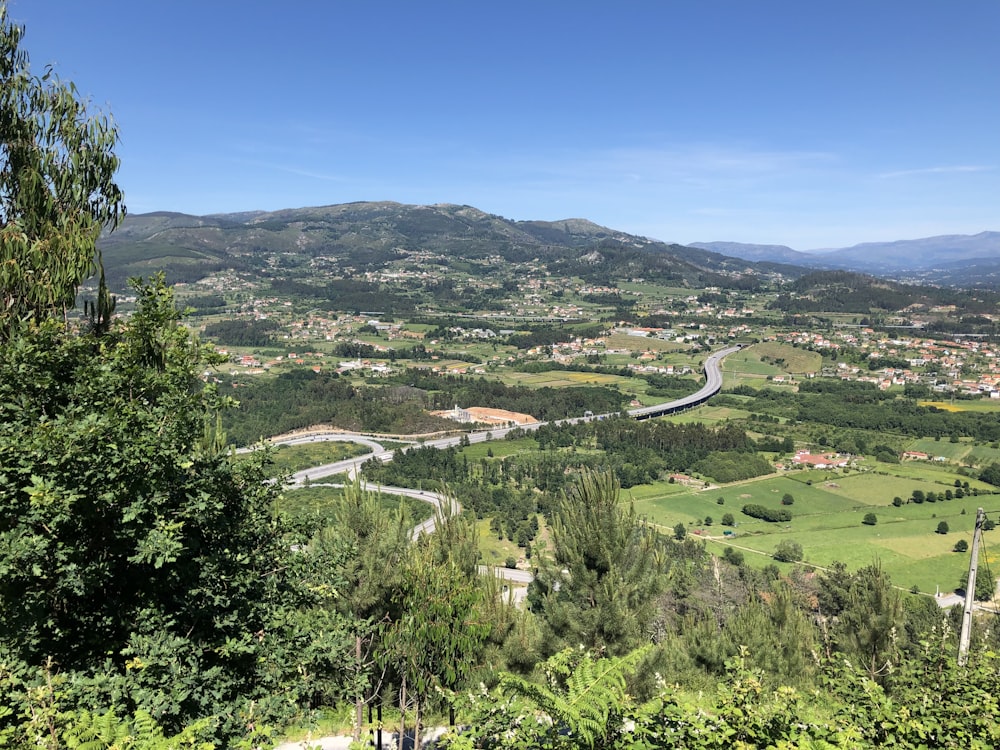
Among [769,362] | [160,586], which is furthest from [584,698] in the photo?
[769,362]

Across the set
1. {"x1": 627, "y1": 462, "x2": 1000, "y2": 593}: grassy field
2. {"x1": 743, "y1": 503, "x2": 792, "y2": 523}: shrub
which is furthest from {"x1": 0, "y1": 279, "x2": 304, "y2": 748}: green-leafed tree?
{"x1": 743, "y1": 503, "x2": 792, "y2": 523}: shrub

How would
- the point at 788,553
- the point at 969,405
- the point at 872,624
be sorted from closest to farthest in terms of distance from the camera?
1. the point at 872,624
2. the point at 788,553
3. the point at 969,405

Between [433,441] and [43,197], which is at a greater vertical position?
[43,197]

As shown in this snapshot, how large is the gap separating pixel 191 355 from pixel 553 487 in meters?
47.3

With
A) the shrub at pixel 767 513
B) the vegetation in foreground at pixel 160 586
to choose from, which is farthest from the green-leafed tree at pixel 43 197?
the shrub at pixel 767 513

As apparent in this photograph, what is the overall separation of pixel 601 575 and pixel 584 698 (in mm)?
5319

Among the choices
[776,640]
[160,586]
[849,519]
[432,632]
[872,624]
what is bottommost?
[849,519]

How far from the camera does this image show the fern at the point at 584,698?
4219 mm

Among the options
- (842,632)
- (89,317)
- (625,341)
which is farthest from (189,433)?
(625,341)

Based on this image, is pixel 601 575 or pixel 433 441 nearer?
pixel 601 575

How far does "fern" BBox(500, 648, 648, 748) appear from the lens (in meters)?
4.22

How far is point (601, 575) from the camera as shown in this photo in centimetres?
955

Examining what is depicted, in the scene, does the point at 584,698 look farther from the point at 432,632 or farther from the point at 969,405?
the point at 969,405

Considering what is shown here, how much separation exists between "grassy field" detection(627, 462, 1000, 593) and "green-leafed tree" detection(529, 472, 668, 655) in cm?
2727
